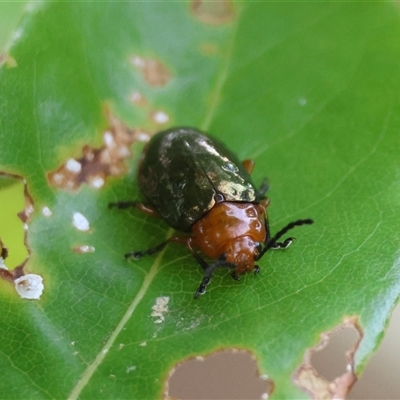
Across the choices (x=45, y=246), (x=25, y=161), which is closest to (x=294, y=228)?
(x=45, y=246)

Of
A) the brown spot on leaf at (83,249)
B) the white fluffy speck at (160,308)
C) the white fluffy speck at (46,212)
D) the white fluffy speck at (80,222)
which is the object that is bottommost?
the white fluffy speck at (160,308)

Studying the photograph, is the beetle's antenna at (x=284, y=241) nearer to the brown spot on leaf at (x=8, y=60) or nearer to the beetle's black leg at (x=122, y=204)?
the beetle's black leg at (x=122, y=204)

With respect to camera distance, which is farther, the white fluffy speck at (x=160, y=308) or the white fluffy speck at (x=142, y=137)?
the white fluffy speck at (x=142, y=137)

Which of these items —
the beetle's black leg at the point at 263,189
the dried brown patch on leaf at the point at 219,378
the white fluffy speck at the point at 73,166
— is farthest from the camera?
the beetle's black leg at the point at 263,189

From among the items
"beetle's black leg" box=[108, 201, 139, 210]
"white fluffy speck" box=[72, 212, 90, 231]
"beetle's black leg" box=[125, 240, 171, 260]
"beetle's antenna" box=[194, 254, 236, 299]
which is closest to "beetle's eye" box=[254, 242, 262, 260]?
"beetle's antenna" box=[194, 254, 236, 299]

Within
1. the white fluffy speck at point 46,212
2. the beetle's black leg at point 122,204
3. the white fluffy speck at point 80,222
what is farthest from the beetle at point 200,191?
the white fluffy speck at point 46,212

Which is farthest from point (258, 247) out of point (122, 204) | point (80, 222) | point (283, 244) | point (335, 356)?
point (80, 222)
